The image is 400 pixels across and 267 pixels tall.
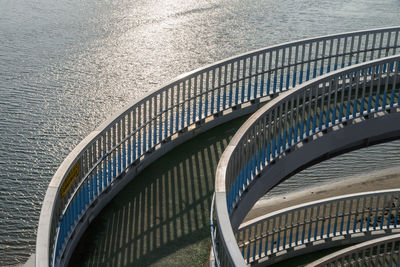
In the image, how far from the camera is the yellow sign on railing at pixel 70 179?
26.5 ft

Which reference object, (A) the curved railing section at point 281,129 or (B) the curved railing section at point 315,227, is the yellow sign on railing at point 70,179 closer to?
(A) the curved railing section at point 281,129

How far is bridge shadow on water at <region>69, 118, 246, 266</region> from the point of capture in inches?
336

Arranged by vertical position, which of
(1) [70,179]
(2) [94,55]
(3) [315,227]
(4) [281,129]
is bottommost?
(1) [70,179]

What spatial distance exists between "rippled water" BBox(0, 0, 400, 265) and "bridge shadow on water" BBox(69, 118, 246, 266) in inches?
177

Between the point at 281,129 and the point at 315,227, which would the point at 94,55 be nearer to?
the point at 315,227

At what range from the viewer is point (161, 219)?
934 centimetres

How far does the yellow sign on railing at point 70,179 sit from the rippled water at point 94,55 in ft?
18.1

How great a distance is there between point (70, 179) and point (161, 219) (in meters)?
1.58

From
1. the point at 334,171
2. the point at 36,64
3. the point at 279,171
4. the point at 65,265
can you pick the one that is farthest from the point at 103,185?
the point at 36,64

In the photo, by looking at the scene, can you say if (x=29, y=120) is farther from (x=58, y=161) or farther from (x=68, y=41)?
(x=68, y=41)

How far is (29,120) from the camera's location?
18.7 m

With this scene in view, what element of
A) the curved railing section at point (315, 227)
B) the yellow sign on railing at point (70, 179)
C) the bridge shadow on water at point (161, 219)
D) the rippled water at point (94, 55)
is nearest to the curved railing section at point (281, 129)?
the bridge shadow on water at point (161, 219)

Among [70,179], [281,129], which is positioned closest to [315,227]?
[281,129]

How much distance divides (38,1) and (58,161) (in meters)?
15.8
